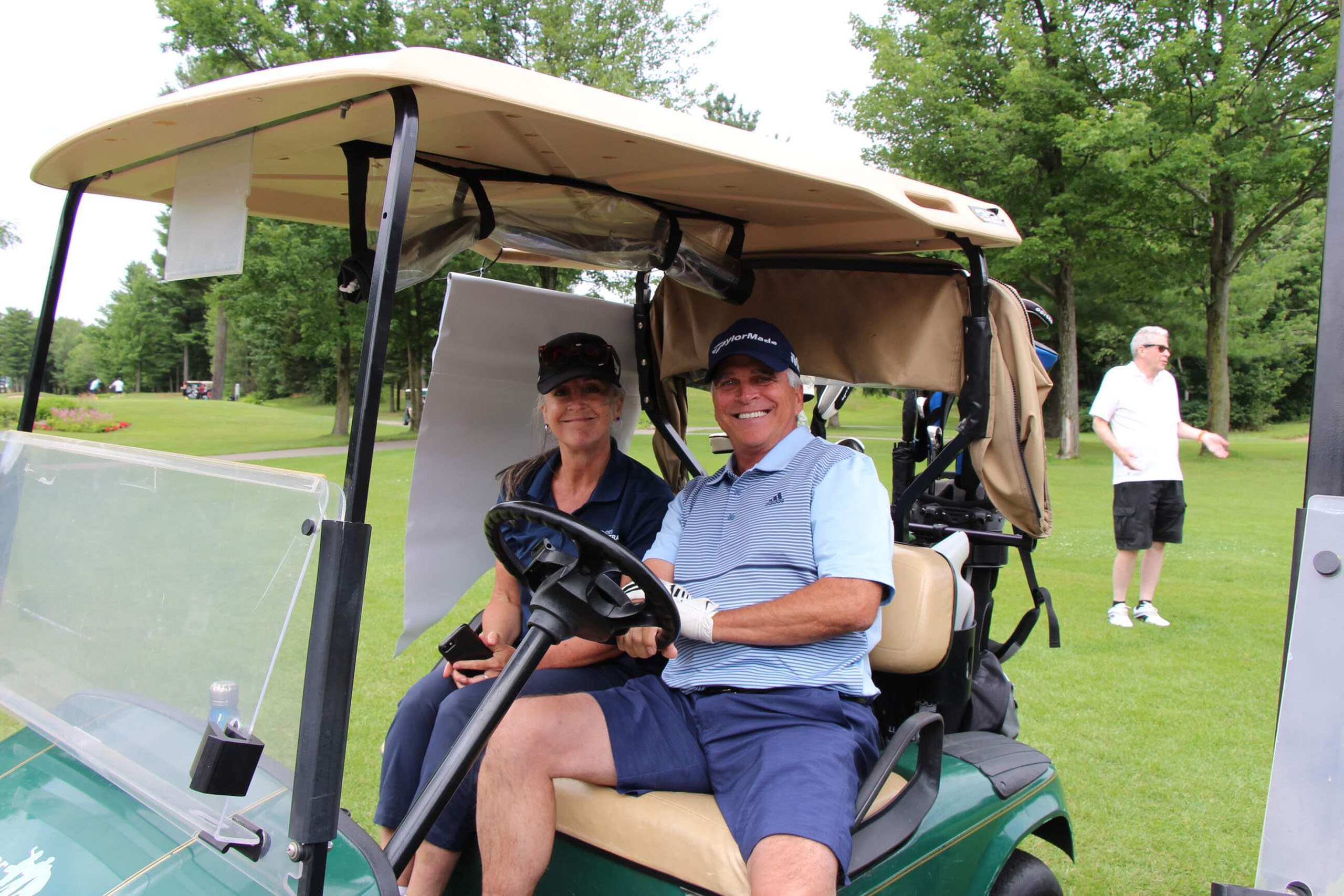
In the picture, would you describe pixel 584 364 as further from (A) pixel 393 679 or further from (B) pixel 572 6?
(B) pixel 572 6

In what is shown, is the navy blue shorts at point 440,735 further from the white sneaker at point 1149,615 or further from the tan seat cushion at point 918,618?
the white sneaker at point 1149,615

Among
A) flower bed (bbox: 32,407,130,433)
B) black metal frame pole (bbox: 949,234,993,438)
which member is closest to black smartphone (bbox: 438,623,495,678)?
black metal frame pole (bbox: 949,234,993,438)

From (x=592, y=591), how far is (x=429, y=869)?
763mm

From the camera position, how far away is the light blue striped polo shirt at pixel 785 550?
2086 mm

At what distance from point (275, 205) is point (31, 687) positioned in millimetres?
1288

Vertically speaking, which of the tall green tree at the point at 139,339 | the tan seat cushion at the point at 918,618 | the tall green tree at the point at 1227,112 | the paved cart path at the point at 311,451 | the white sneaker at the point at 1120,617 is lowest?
the white sneaker at the point at 1120,617

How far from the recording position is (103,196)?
208cm

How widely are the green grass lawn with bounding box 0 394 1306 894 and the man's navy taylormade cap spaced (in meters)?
1.62

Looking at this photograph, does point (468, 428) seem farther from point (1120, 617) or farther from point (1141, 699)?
point (1120, 617)

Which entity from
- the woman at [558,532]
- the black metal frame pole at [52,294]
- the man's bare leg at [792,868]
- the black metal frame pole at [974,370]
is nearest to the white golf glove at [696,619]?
the woman at [558,532]

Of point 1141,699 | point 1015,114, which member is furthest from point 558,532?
point 1015,114

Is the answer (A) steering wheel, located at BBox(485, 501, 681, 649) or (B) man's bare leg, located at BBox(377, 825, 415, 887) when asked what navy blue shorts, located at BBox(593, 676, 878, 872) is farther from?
(B) man's bare leg, located at BBox(377, 825, 415, 887)

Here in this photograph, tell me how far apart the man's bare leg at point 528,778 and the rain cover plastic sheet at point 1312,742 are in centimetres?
117

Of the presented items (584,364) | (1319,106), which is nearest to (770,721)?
(584,364)
